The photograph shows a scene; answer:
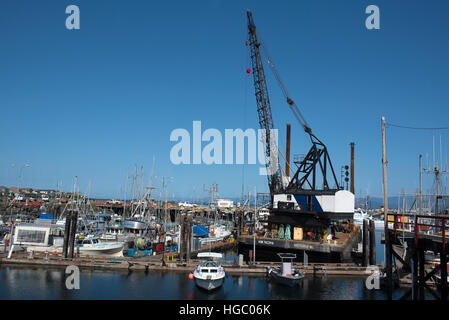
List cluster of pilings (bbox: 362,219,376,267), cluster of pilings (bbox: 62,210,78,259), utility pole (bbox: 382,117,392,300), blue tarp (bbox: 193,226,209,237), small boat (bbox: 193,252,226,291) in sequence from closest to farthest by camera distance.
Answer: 1. utility pole (bbox: 382,117,392,300)
2. small boat (bbox: 193,252,226,291)
3. cluster of pilings (bbox: 62,210,78,259)
4. cluster of pilings (bbox: 362,219,376,267)
5. blue tarp (bbox: 193,226,209,237)

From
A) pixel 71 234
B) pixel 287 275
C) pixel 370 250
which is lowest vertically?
pixel 287 275

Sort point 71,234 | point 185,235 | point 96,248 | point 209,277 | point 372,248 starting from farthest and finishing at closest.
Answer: point 96,248
point 372,248
point 185,235
point 71,234
point 209,277

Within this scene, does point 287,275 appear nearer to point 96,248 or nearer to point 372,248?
point 372,248

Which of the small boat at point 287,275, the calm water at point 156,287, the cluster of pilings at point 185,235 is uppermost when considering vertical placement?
the cluster of pilings at point 185,235

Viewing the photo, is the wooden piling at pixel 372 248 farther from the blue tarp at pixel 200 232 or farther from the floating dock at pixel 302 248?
the blue tarp at pixel 200 232

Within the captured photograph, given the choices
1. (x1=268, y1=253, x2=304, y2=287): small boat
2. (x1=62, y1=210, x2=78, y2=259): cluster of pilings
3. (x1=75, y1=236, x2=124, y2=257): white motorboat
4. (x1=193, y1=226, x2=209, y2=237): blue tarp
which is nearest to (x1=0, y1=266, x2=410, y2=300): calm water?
(x1=268, y1=253, x2=304, y2=287): small boat

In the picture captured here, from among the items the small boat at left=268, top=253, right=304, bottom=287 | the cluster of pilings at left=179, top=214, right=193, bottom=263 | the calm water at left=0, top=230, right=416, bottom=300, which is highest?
the cluster of pilings at left=179, top=214, right=193, bottom=263

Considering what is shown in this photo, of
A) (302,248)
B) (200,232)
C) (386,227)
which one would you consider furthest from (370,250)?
(200,232)

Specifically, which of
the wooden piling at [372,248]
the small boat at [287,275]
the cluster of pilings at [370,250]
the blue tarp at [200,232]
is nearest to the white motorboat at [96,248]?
the blue tarp at [200,232]

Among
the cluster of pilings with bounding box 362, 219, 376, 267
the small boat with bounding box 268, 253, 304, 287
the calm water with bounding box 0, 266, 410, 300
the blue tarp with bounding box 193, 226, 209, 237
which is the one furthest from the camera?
the blue tarp with bounding box 193, 226, 209, 237

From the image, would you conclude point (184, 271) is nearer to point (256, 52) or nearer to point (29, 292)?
point (29, 292)

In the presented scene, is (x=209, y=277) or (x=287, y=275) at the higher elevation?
(x=209, y=277)

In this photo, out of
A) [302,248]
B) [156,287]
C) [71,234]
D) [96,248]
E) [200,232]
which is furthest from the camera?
[200,232]

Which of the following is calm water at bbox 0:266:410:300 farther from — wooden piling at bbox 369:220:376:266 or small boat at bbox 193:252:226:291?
wooden piling at bbox 369:220:376:266
